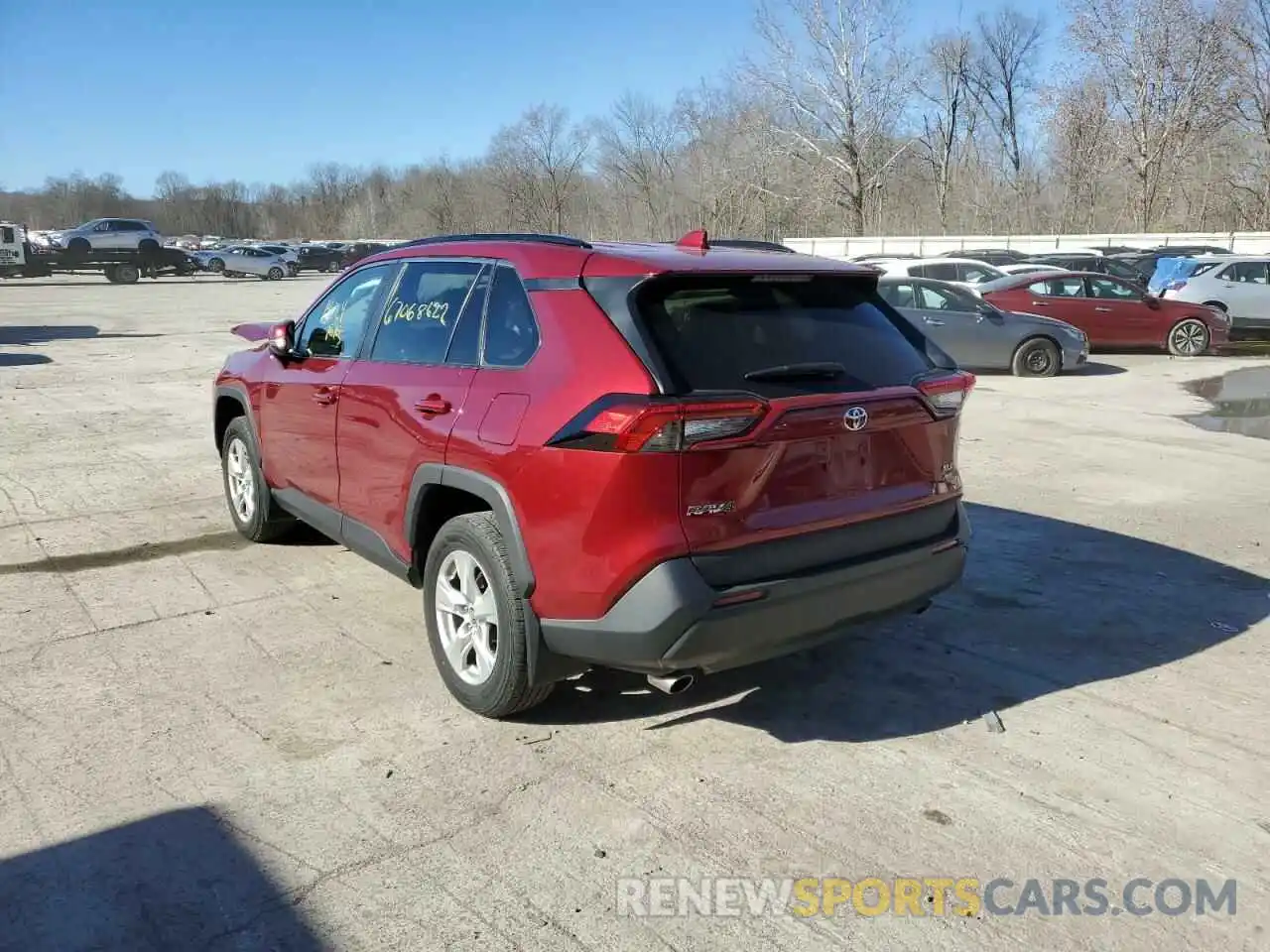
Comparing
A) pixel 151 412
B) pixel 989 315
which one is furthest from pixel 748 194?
pixel 151 412

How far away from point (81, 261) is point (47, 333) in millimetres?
24431

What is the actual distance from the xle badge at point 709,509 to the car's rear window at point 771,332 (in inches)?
15.2

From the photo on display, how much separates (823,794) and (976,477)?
5.43m

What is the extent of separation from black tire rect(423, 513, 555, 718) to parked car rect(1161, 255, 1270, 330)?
65.7ft

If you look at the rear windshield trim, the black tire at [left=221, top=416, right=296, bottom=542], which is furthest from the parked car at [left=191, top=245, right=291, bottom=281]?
the rear windshield trim

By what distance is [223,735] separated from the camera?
3.82m

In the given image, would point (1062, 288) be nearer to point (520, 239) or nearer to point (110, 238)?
point (520, 239)

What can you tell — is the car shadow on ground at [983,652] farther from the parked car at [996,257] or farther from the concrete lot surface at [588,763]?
the parked car at [996,257]

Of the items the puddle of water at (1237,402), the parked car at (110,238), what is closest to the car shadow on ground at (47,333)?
the puddle of water at (1237,402)

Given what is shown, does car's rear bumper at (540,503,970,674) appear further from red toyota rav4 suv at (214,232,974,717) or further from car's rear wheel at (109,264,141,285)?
car's rear wheel at (109,264,141,285)

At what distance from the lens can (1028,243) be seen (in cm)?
4341

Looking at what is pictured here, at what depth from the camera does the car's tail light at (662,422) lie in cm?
315

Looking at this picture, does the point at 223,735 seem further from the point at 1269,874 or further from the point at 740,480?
the point at 1269,874

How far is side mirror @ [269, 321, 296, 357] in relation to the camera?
5.47 meters
